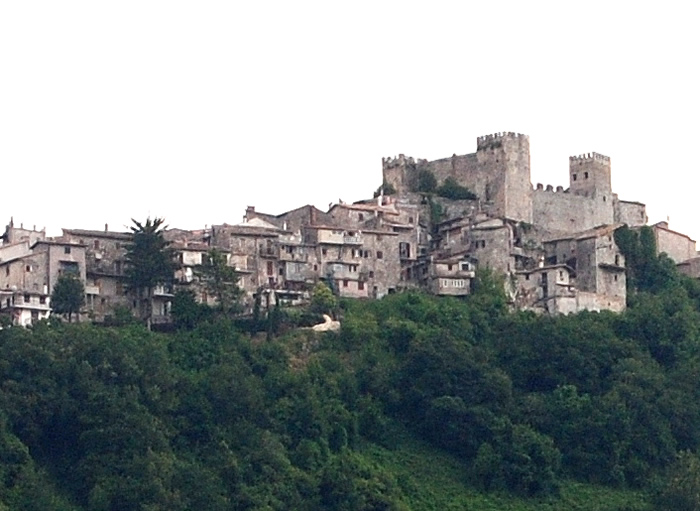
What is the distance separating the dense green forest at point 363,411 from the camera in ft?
248

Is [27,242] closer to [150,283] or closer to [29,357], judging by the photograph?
[150,283]

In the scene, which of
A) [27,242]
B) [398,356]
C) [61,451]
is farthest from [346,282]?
[61,451]

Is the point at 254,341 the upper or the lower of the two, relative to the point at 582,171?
lower

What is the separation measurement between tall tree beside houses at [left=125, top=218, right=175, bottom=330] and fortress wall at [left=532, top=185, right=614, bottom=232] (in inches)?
625

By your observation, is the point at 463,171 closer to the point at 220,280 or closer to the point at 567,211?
the point at 567,211

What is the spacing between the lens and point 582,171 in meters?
99.5

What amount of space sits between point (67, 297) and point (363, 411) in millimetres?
10797

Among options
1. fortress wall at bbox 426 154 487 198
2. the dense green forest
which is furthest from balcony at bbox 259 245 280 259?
fortress wall at bbox 426 154 487 198

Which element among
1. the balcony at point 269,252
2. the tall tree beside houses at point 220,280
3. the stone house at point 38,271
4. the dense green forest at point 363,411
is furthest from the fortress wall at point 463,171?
the stone house at point 38,271

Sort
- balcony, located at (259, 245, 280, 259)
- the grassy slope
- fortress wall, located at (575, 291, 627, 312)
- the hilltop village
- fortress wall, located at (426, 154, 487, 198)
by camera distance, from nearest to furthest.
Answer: the grassy slope, the hilltop village, balcony, located at (259, 245, 280, 259), fortress wall, located at (575, 291, 627, 312), fortress wall, located at (426, 154, 487, 198)

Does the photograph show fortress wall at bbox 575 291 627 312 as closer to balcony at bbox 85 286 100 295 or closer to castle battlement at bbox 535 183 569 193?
castle battlement at bbox 535 183 569 193

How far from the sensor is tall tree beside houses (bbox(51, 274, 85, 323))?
85062mm

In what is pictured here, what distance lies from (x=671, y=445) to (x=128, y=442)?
18.3m

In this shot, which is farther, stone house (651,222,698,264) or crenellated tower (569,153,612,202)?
crenellated tower (569,153,612,202)
